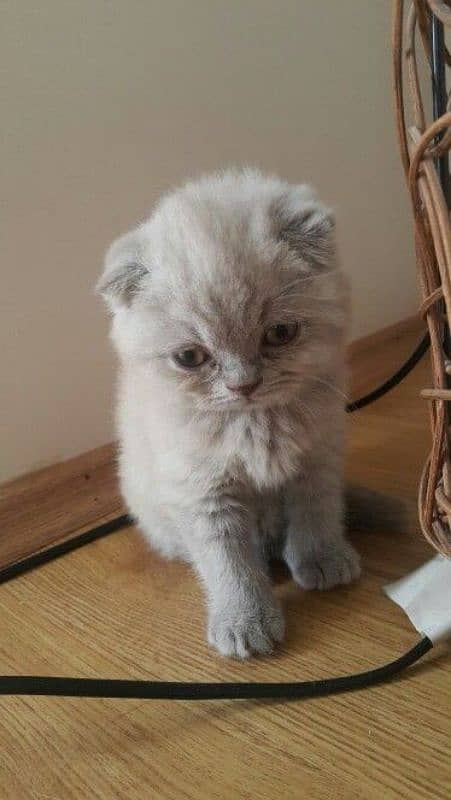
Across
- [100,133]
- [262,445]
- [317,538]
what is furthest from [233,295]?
Answer: [100,133]

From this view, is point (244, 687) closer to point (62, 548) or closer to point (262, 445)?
point (262, 445)

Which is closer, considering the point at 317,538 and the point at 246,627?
the point at 246,627

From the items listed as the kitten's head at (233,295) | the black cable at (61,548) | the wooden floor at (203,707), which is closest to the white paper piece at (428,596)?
the wooden floor at (203,707)

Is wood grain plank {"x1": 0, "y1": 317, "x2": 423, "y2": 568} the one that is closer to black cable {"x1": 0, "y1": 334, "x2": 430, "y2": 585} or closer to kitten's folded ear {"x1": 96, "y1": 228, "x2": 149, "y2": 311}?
black cable {"x1": 0, "y1": 334, "x2": 430, "y2": 585}

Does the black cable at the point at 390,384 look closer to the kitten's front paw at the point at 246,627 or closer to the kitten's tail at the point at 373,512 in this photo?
the kitten's tail at the point at 373,512

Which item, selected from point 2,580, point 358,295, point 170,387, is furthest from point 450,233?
point 358,295

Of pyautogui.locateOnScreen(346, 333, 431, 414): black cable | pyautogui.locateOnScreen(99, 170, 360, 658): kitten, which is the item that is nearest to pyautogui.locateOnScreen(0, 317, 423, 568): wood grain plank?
pyautogui.locateOnScreen(99, 170, 360, 658): kitten
